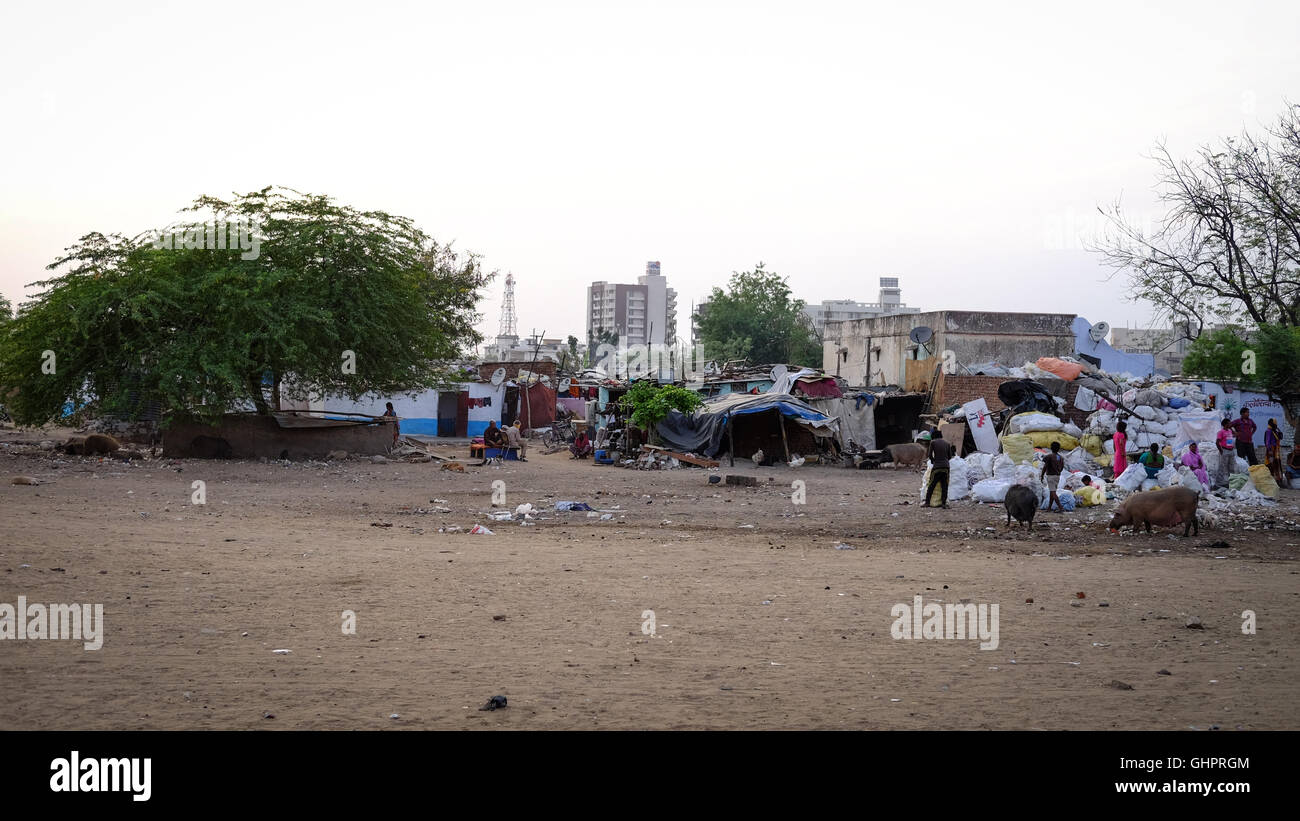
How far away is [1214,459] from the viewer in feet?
61.8

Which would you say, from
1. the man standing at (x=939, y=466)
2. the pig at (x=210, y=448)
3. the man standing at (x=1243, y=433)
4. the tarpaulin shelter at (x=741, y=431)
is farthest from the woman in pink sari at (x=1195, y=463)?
the pig at (x=210, y=448)

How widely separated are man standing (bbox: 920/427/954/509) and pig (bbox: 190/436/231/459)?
1747 cm

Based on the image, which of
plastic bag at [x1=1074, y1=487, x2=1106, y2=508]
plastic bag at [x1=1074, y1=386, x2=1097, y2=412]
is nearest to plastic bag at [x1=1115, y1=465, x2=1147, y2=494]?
plastic bag at [x1=1074, y1=487, x2=1106, y2=508]

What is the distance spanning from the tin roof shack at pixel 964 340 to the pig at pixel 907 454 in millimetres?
8568

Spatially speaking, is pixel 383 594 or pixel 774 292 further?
pixel 774 292

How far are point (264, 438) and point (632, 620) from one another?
67.7 feet

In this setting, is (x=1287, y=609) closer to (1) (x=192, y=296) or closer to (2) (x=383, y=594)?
(2) (x=383, y=594)

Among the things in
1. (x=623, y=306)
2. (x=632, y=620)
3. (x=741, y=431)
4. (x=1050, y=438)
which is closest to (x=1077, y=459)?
(x=1050, y=438)

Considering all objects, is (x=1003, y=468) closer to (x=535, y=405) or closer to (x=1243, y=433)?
(x=1243, y=433)

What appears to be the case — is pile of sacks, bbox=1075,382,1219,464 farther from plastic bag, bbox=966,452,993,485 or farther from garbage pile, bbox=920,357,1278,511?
plastic bag, bbox=966,452,993,485

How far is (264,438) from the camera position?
26.1m

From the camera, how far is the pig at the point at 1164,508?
13.5 m
